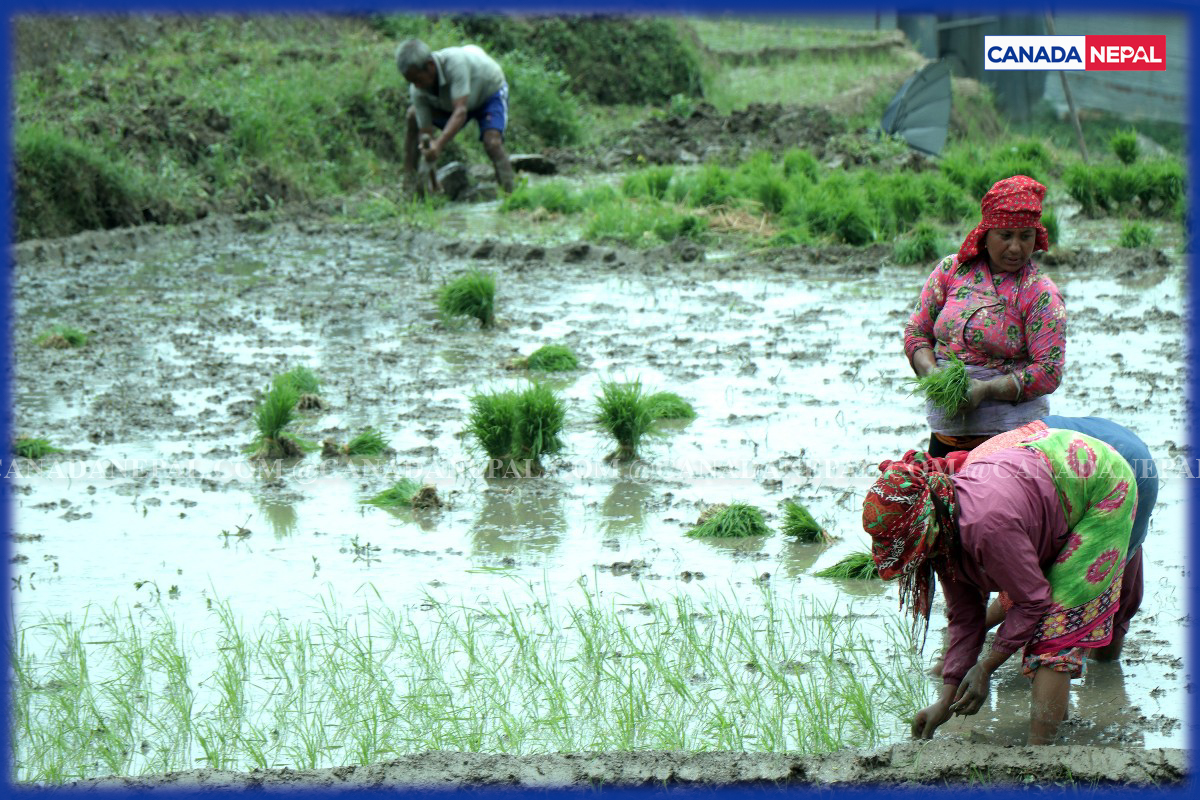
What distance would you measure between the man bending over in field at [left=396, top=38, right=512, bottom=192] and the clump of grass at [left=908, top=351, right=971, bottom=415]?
8669mm

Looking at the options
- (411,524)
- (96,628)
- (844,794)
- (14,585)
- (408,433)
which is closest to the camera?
(844,794)

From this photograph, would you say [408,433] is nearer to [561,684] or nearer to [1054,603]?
[561,684]

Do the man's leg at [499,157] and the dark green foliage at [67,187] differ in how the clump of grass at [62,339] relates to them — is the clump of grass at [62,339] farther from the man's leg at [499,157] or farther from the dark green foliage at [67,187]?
the man's leg at [499,157]

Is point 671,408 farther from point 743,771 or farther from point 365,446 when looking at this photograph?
point 743,771

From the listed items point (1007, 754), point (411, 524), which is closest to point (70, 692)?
point (411, 524)

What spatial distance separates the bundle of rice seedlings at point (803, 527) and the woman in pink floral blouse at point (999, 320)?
0.75 meters

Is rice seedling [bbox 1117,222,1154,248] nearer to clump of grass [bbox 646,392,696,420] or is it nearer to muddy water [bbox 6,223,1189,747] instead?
muddy water [bbox 6,223,1189,747]

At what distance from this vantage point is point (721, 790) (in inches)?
114

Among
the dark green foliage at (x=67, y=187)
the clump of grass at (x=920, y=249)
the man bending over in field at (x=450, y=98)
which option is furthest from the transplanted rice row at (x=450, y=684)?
the man bending over in field at (x=450, y=98)

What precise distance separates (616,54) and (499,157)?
11.3 metres

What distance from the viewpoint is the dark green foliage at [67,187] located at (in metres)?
10.9

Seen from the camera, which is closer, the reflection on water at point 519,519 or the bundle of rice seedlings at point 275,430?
the reflection on water at point 519,519

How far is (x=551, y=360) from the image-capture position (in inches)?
279

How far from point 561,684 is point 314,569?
1372 millimetres
